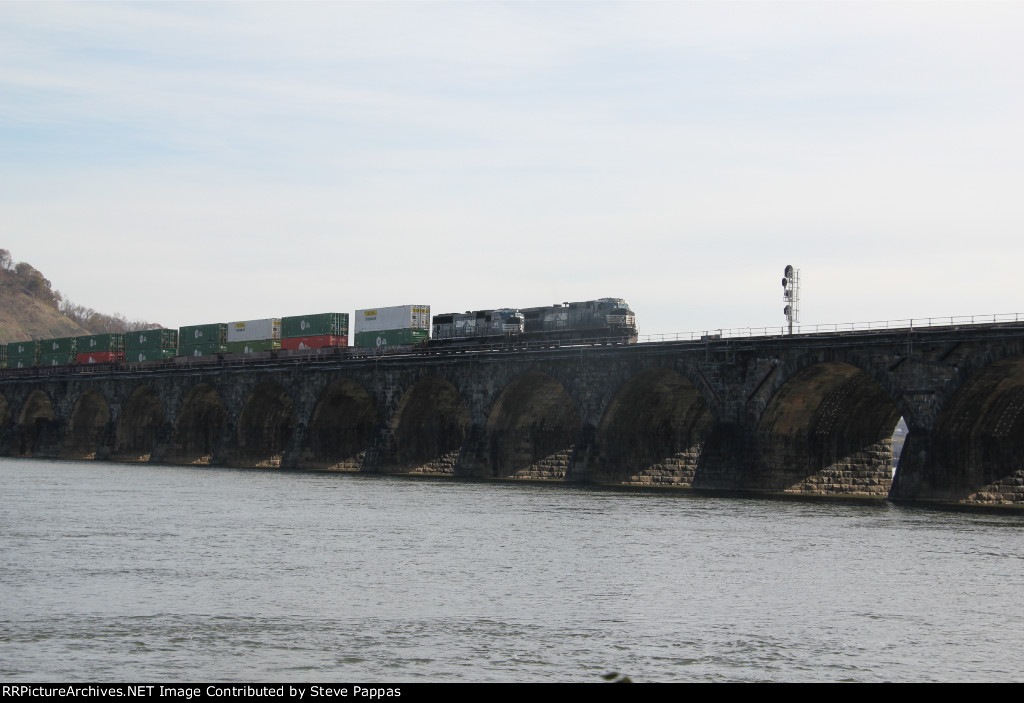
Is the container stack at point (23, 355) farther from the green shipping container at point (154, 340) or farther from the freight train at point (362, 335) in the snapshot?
the green shipping container at point (154, 340)

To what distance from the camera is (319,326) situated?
81.2 meters

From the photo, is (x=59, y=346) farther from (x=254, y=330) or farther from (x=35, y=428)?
(x=254, y=330)

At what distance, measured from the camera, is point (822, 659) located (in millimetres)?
17484

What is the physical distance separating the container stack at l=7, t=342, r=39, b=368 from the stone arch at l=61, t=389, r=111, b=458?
51.1 ft

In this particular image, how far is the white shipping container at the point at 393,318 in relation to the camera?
75938 mm

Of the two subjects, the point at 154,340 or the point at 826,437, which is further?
the point at 154,340

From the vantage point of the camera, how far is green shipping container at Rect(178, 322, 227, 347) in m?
89.3

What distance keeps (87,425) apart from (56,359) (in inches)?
491

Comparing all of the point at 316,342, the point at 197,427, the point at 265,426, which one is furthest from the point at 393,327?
→ the point at 197,427

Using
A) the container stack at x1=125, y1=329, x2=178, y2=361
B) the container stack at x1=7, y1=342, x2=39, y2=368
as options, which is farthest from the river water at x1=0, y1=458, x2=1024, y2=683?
the container stack at x1=7, y1=342, x2=39, y2=368

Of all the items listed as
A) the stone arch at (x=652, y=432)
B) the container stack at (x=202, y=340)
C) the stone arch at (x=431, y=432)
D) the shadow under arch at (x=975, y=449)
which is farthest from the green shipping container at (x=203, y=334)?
the shadow under arch at (x=975, y=449)
